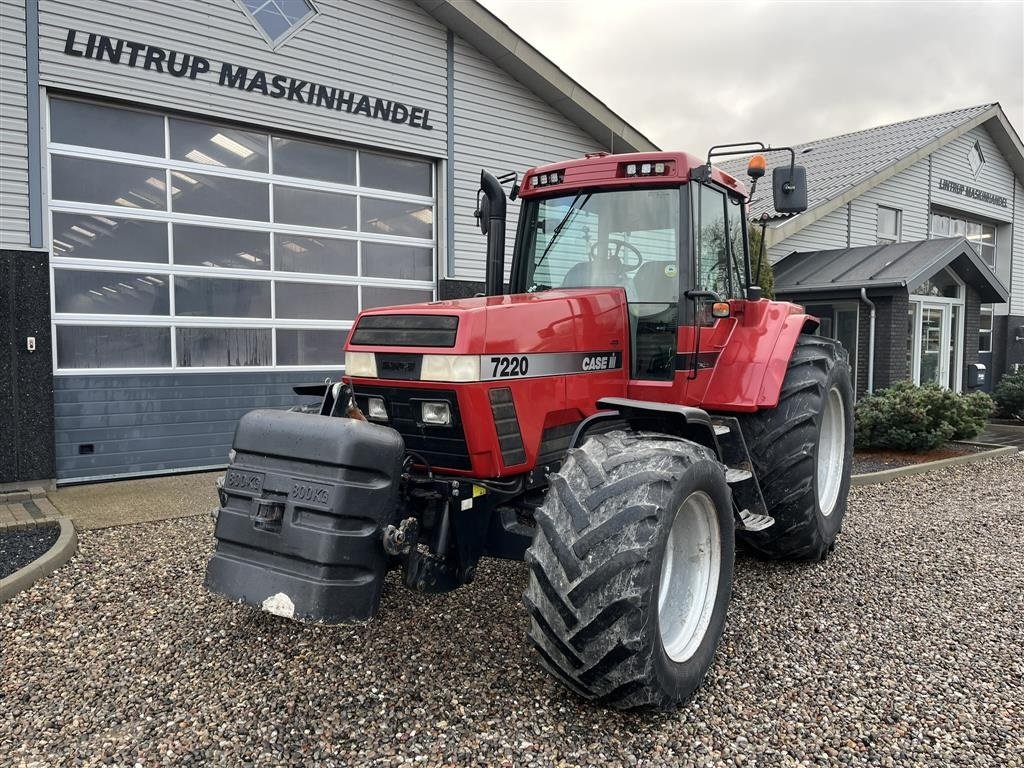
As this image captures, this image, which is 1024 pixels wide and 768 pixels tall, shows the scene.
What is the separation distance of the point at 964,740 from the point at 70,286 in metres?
7.50

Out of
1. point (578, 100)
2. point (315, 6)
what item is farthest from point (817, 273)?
point (315, 6)

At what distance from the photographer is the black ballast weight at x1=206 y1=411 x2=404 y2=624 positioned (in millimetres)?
2807

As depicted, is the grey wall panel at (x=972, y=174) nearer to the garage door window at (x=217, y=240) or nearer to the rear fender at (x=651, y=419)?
the garage door window at (x=217, y=240)

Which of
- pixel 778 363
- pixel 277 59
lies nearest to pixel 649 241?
pixel 778 363

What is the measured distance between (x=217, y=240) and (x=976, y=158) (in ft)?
57.9

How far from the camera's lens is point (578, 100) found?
381 inches

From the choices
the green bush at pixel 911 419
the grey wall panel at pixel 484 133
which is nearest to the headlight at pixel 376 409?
the grey wall panel at pixel 484 133

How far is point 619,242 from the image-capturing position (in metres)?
4.01

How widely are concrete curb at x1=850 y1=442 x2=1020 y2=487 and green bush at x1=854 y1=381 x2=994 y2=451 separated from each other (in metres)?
0.36

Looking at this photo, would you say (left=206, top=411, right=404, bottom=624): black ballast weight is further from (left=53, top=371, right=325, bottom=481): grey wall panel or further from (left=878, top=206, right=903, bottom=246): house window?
(left=878, top=206, right=903, bottom=246): house window

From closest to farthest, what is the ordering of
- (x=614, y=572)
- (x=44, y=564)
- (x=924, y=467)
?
1. (x=614, y=572)
2. (x=44, y=564)
3. (x=924, y=467)

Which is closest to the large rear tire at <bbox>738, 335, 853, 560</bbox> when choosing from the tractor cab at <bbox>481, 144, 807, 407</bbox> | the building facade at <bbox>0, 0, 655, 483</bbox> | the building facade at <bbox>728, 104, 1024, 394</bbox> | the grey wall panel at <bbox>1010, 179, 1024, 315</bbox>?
the tractor cab at <bbox>481, 144, 807, 407</bbox>

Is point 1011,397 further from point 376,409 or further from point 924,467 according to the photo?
point 376,409

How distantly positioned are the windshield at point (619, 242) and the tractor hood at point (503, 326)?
208 millimetres
